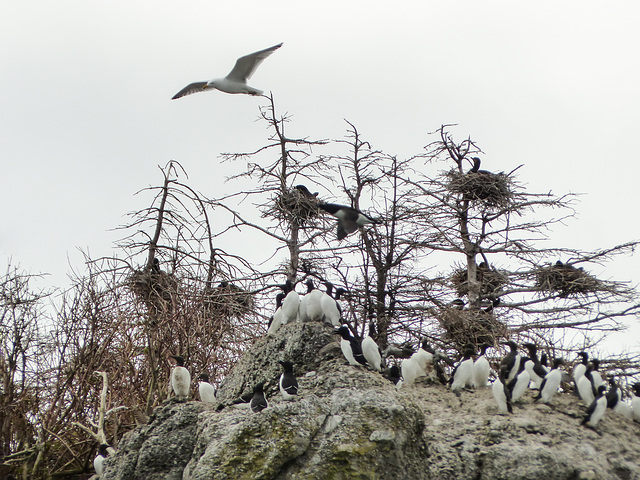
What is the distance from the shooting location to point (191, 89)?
1722cm

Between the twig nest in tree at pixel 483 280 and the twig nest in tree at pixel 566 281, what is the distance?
109 centimetres

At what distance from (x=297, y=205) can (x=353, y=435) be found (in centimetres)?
1015

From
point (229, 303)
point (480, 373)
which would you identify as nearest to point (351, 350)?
point (480, 373)

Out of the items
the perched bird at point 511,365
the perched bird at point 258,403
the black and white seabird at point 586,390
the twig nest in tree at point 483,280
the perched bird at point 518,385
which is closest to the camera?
the perched bird at point 258,403

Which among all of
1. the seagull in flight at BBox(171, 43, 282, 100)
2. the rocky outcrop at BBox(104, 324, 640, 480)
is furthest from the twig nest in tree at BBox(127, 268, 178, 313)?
the rocky outcrop at BBox(104, 324, 640, 480)

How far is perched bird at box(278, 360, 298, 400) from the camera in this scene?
948 cm

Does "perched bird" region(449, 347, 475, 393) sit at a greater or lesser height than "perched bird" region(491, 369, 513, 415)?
greater

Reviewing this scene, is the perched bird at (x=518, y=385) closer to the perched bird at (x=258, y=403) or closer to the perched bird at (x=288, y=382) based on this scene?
the perched bird at (x=288, y=382)

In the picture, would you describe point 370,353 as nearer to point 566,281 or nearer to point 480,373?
point 480,373

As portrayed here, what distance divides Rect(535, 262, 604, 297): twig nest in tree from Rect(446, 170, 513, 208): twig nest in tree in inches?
82.9

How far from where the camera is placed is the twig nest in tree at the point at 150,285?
18547mm

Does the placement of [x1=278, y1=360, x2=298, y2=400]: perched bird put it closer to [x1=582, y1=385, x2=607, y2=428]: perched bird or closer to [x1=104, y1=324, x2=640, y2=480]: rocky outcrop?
[x1=104, y1=324, x2=640, y2=480]: rocky outcrop

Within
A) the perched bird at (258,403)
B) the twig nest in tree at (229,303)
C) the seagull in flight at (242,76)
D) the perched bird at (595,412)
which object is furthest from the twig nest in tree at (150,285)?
the perched bird at (595,412)

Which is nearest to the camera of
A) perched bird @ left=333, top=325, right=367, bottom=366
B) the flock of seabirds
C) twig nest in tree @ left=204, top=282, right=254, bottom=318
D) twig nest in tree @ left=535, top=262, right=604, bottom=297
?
perched bird @ left=333, top=325, right=367, bottom=366
